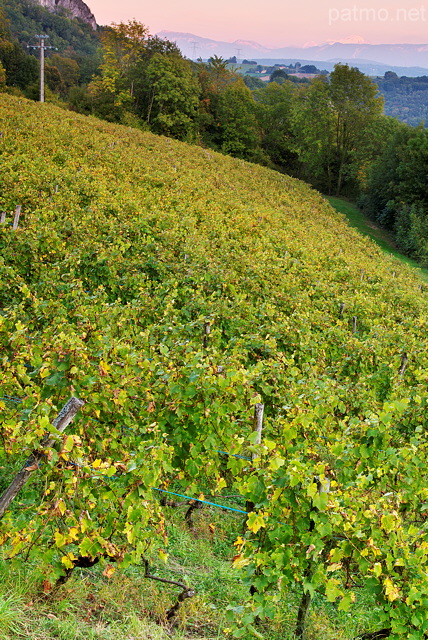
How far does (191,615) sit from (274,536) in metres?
0.97

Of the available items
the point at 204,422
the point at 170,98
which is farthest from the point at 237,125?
the point at 204,422

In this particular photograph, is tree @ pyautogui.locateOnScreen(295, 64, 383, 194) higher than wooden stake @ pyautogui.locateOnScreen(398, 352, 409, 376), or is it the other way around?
tree @ pyautogui.locateOnScreen(295, 64, 383, 194)

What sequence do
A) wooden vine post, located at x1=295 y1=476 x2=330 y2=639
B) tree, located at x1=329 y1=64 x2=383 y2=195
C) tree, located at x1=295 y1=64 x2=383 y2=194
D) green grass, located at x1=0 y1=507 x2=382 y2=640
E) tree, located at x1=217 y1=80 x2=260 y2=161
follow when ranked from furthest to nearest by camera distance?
tree, located at x1=217 y1=80 x2=260 y2=161, tree, located at x1=295 y1=64 x2=383 y2=194, tree, located at x1=329 y1=64 x2=383 y2=195, wooden vine post, located at x1=295 y1=476 x2=330 y2=639, green grass, located at x1=0 y1=507 x2=382 y2=640

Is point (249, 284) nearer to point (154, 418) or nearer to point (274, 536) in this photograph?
point (154, 418)

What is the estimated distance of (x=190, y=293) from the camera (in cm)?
992

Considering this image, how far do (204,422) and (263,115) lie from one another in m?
65.6

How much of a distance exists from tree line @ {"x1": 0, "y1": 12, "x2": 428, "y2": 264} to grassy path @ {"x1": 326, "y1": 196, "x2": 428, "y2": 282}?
971 mm

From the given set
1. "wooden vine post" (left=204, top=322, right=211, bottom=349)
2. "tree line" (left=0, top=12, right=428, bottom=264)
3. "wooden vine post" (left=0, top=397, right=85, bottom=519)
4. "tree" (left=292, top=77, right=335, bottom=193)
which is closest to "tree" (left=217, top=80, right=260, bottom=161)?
"tree line" (left=0, top=12, right=428, bottom=264)

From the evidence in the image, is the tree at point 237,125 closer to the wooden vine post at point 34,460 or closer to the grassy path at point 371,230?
the grassy path at point 371,230

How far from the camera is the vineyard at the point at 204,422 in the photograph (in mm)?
3746

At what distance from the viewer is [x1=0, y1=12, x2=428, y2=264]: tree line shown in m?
47.8

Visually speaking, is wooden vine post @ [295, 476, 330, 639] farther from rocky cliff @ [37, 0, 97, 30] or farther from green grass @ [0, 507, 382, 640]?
rocky cliff @ [37, 0, 97, 30]

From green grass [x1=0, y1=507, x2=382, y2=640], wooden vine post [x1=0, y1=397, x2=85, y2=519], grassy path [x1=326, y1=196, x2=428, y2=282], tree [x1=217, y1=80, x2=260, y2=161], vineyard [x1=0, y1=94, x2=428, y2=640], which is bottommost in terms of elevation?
grassy path [x1=326, y1=196, x2=428, y2=282]

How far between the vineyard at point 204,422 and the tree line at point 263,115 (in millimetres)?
35804
